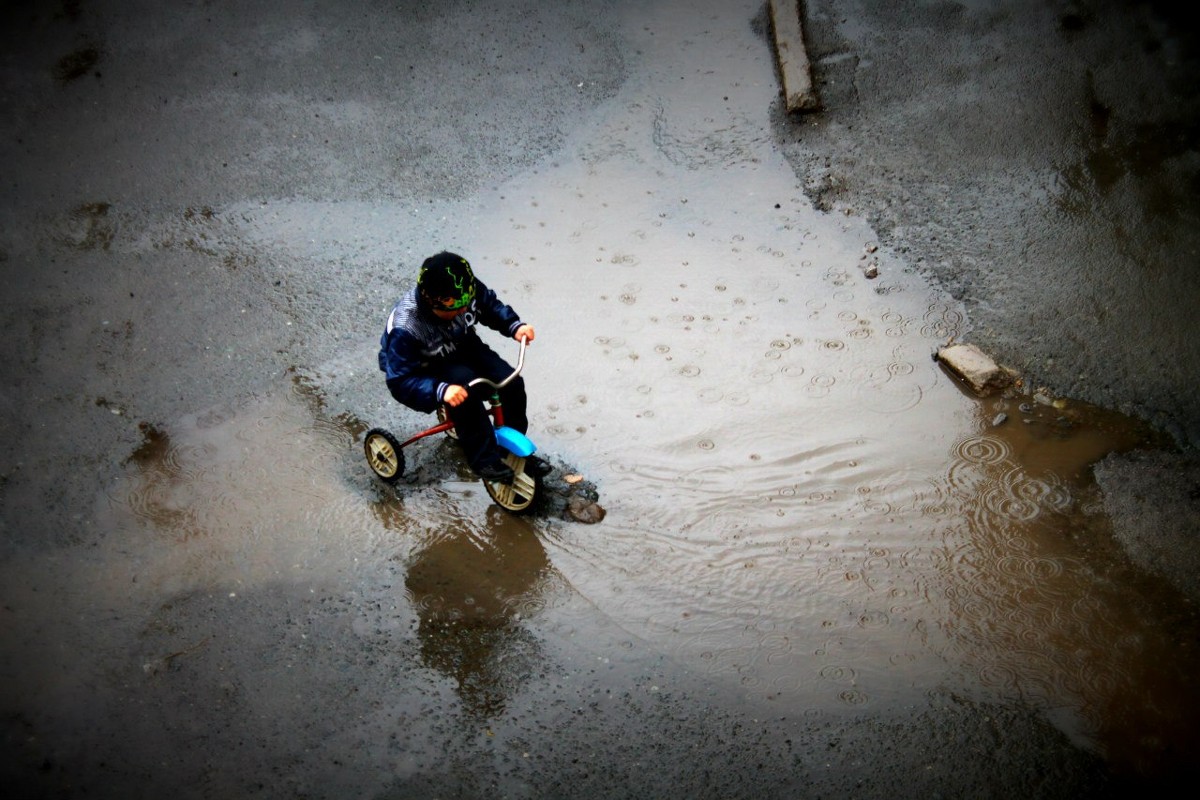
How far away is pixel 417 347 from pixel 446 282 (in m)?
0.52

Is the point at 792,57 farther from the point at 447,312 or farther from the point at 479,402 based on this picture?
the point at 479,402

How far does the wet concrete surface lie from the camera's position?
14.7 ft

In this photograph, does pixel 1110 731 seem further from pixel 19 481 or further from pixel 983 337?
pixel 19 481

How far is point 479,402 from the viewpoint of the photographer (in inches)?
204

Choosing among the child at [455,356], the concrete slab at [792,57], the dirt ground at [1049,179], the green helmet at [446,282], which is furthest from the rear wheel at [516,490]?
the concrete slab at [792,57]

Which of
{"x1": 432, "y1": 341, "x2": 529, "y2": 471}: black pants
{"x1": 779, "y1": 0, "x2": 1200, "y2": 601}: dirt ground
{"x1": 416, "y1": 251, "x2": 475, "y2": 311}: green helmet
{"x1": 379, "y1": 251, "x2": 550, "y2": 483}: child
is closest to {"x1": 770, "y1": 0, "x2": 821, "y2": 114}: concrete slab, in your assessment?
{"x1": 779, "y1": 0, "x2": 1200, "y2": 601}: dirt ground

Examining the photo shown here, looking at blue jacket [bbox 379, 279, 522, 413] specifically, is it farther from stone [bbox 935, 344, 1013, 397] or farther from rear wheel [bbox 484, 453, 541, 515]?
stone [bbox 935, 344, 1013, 397]

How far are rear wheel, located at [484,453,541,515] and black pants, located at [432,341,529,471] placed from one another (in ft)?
0.47

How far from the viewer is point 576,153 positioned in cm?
822

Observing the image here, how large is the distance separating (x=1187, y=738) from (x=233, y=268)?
7752 mm

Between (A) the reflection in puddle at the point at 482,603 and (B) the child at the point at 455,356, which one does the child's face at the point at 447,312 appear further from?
(A) the reflection in puddle at the point at 482,603

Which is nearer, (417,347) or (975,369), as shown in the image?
(417,347)

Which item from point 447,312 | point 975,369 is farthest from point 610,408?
point 975,369

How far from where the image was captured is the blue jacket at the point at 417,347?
505 centimetres
